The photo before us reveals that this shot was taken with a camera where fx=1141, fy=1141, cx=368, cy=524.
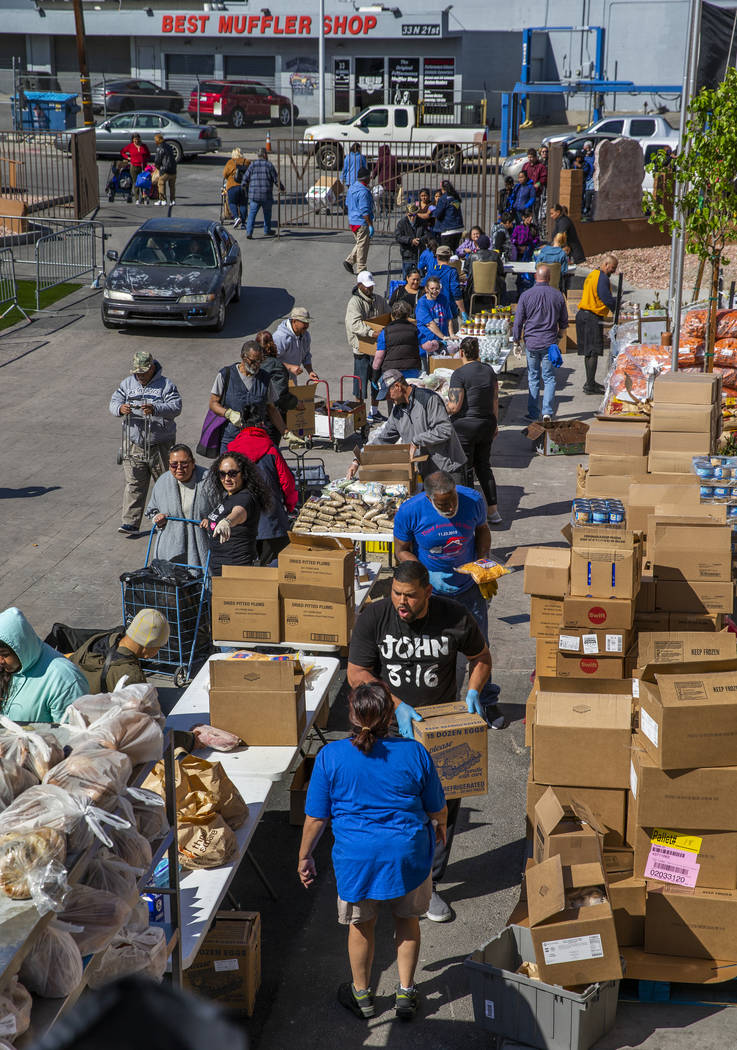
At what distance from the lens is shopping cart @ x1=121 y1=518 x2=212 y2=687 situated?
334 inches

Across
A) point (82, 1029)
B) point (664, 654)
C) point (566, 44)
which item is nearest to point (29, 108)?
point (566, 44)

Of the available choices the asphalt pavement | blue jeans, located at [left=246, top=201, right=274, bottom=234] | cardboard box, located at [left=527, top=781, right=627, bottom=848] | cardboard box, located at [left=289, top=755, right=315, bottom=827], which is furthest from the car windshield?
cardboard box, located at [left=527, top=781, right=627, bottom=848]

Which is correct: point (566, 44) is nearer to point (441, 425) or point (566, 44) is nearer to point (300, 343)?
point (300, 343)

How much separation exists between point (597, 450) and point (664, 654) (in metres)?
3.71

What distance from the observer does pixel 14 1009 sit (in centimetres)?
290

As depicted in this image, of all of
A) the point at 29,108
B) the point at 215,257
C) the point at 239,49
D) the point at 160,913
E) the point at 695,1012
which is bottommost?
the point at 695,1012

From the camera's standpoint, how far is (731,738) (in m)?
5.32

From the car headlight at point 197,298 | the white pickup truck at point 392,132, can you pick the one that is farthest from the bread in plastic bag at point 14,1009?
the white pickup truck at point 392,132

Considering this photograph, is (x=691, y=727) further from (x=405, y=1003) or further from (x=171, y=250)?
(x=171, y=250)

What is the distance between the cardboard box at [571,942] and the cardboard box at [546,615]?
8.75ft

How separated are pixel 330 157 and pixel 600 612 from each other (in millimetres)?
28502

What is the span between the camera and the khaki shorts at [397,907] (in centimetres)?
503

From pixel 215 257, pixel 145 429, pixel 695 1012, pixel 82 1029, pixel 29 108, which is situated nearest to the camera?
pixel 82 1029

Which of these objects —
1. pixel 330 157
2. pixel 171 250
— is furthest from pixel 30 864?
pixel 330 157
